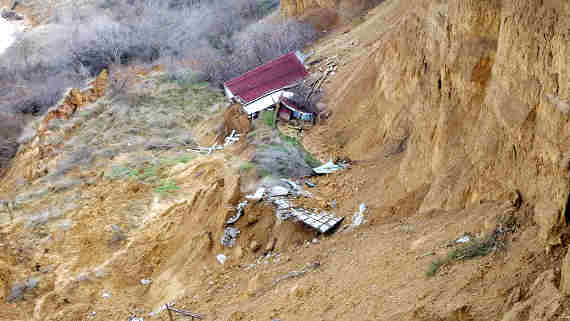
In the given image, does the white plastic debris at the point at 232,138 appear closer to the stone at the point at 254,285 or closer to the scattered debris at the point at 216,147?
the scattered debris at the point at 216,147

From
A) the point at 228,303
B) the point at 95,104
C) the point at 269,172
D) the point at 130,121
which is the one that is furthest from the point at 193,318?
the point at 95,104

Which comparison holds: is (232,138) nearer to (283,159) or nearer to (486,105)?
(283,159)

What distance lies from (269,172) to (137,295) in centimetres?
343

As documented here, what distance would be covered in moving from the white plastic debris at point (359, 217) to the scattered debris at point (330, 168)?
202cm

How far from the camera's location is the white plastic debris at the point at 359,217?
8.04 meters

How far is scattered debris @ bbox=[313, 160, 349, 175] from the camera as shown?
1050 centimetres

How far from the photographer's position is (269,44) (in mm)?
19062

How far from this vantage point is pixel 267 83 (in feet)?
51.0

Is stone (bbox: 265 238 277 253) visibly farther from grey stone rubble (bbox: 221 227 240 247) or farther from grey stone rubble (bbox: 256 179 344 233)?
grey stone rubble (bbox: 221 227 240 247)

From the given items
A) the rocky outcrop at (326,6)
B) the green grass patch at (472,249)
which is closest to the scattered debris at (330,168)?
the green grass patch at (472,249)

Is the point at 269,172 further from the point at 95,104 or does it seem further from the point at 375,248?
the point at 95,104

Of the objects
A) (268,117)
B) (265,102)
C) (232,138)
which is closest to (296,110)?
(268,117)

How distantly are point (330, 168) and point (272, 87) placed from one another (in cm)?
528

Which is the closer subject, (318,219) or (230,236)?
(318,219)
